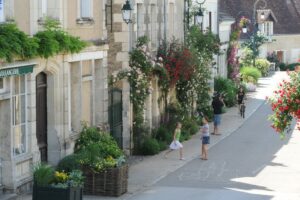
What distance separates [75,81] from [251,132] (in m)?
14.8

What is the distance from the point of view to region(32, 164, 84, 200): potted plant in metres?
18.0

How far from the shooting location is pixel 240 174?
82.2 feet

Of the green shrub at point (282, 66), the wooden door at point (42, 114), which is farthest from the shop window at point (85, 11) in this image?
the green shrub at point (282, 66)

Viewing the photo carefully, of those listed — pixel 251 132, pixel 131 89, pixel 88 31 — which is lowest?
pixel 251 132

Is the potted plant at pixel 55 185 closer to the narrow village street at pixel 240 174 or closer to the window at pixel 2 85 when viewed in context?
the window at pixel 2 85

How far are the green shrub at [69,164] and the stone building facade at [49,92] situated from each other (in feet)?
1.75

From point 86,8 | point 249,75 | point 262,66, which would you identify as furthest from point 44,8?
point 262,66

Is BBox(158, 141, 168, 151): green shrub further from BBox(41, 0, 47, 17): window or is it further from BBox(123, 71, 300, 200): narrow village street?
BBox(41, 0, 47, 17): window

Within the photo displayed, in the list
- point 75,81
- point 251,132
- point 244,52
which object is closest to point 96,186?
point 75,81

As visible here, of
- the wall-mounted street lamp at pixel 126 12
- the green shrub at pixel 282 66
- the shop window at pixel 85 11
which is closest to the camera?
the shop window at pixel 85 11

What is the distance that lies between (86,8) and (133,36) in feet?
17.0

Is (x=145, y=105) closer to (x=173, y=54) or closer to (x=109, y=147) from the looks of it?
(x=173, y=54)

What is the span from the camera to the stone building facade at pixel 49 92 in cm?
1941

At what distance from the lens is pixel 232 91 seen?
152 feet
